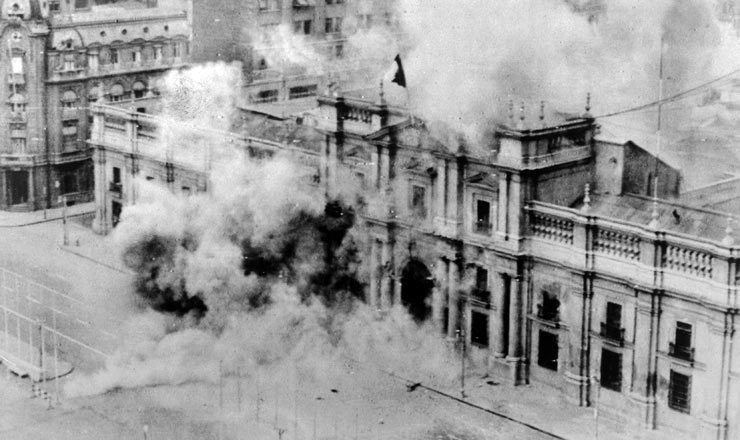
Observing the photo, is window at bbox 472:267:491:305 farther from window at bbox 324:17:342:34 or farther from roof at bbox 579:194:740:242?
window at bbox 324:17:342:34

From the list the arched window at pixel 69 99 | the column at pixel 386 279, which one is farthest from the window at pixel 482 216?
the arched window at pixel 69 99

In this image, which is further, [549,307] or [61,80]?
[61,80]

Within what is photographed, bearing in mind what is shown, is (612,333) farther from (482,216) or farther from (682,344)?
(482,216)

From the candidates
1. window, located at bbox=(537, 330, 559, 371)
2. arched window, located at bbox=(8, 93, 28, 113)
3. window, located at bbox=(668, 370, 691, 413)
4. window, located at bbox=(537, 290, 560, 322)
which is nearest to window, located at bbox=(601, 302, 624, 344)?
window, located at bbox=(537, 290, 560, 322)

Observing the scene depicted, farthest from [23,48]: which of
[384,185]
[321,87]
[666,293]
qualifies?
[666,293]

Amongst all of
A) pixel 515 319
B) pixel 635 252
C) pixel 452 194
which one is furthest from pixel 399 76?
pixel 635 252

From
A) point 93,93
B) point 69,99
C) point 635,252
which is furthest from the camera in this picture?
point 93,93
